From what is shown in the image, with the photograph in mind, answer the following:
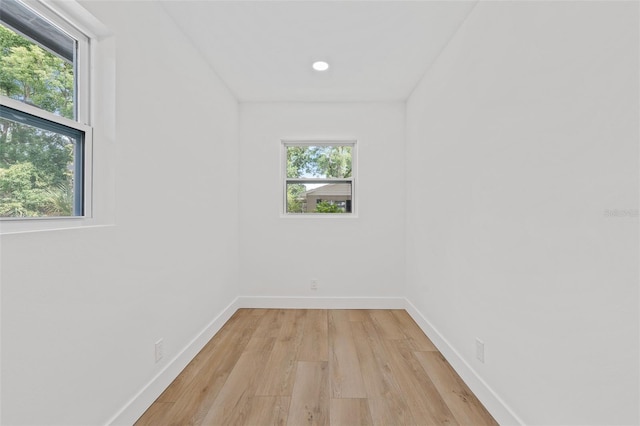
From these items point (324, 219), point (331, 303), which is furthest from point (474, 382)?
point (324, 219)

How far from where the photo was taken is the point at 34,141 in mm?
1147

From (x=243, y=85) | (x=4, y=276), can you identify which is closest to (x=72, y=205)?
(x=4, y=276)

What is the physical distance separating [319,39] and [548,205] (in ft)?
6.13

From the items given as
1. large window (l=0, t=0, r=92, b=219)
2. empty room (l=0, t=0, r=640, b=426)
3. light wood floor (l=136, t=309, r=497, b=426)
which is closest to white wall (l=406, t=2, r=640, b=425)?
empty room (l=0, t=0, r=640, b=426)

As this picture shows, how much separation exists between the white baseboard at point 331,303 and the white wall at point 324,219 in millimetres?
56

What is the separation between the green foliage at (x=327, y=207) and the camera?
136 inches

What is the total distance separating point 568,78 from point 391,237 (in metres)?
2.34

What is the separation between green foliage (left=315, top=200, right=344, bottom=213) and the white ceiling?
1.27 m

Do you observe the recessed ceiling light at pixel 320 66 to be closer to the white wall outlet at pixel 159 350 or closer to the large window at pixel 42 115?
the large window at pixel 42 115

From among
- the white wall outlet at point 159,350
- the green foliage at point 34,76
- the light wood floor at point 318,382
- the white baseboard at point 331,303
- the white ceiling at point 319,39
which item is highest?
the white ceiling at point 319,39

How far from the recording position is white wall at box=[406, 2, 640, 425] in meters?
0.96

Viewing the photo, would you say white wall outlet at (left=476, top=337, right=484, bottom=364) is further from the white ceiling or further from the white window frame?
the white ceiling

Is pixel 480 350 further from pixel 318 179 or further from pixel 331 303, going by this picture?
pixel 318 179

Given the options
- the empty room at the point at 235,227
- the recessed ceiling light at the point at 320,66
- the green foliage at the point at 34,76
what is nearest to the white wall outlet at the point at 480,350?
the empty room at the point at 235,227
